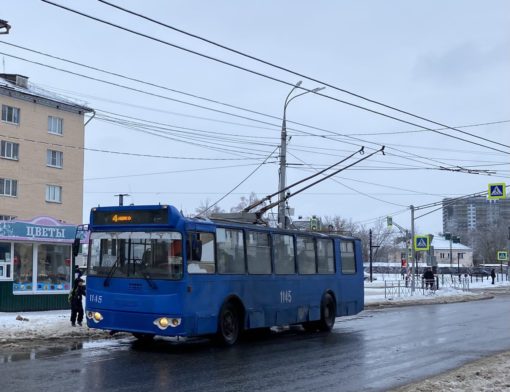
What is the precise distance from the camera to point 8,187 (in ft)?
169

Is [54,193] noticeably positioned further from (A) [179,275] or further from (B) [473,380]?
(B) [473,380]

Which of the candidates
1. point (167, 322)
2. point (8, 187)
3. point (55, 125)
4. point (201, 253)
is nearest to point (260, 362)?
point (167, 322)

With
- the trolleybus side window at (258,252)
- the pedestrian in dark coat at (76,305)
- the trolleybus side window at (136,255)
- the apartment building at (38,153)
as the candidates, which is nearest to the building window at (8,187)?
the apartment building at (38,153)

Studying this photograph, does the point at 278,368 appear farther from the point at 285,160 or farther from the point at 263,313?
the point at 285,160

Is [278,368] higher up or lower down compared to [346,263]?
lower down

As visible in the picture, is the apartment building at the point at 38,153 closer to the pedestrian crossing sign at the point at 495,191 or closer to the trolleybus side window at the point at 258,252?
the pedestrian crossing sign at the point at 495,191

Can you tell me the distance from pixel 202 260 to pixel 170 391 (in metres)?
4.94

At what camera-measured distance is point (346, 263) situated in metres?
20.8

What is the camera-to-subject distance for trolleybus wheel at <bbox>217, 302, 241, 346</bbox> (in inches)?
581

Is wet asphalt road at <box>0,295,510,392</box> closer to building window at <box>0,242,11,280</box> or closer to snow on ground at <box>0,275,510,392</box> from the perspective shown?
snow on ground at <box>0,275,510,392</box>

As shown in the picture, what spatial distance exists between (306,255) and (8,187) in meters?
38.7

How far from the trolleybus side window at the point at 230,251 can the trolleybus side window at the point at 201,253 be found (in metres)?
0.30

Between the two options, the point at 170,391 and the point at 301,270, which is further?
the point at 301,270

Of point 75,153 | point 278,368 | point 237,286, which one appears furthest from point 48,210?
point 278,368
